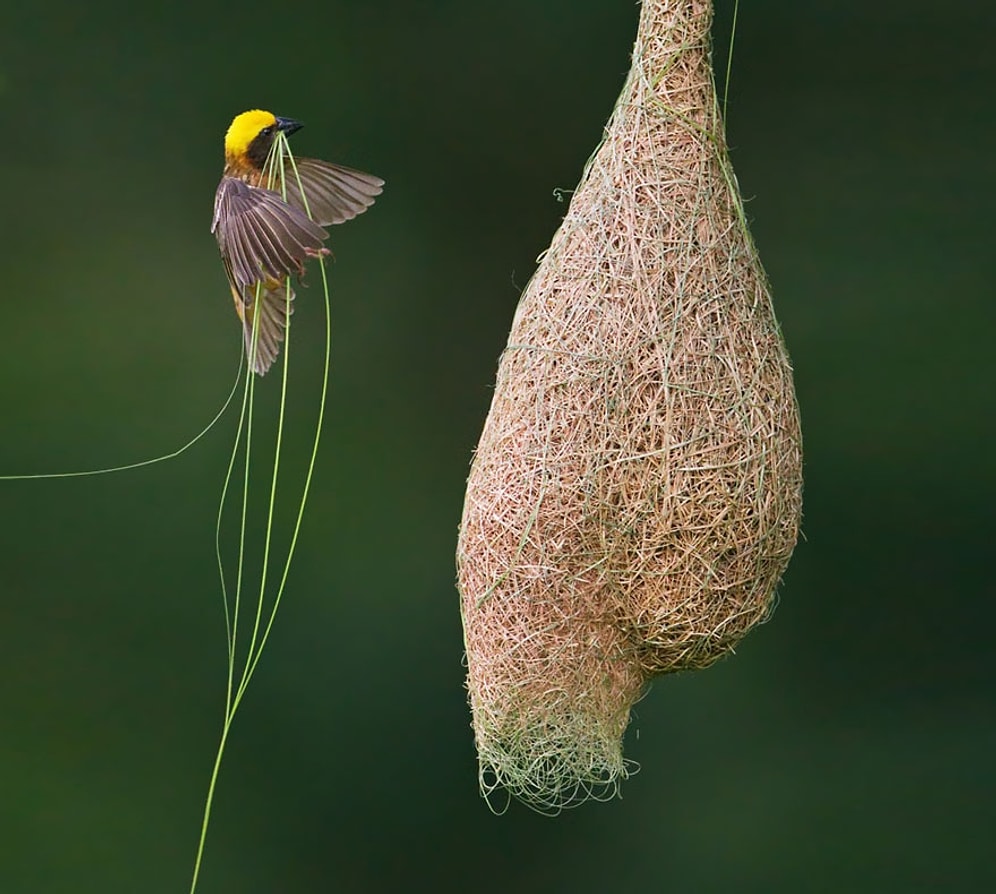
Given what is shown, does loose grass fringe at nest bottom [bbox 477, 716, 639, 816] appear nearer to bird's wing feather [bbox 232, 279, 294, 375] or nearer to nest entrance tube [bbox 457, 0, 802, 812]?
nest entrance tube [bbox 457, 0, 802, 812]

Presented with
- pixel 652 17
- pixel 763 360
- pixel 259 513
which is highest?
pixel 652 17

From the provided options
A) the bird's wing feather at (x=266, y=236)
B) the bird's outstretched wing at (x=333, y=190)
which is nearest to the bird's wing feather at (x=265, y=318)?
the bird's outstretched wing at (x=333, y=190)

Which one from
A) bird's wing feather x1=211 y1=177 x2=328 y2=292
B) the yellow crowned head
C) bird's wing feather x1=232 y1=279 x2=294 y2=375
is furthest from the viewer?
bird's wing feather x1=232 y1=279 x2=294 y2=375

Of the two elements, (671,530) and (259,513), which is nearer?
(671,530)

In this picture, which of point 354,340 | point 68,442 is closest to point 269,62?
point 354,340

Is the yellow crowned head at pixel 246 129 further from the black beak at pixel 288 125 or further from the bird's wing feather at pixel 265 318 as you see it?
the bird's wing feather at pixel 265 318

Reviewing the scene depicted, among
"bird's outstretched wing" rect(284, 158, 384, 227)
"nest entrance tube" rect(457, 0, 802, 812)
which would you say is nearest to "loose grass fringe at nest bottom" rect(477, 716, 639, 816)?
"nest entrance tube" rect(457, 0, 802, 812)

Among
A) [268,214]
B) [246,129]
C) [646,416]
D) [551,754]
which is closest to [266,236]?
[268,214]

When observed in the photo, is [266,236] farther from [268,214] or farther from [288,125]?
[288,125]

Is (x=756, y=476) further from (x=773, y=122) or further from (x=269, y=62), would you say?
(x=269, y=62)
